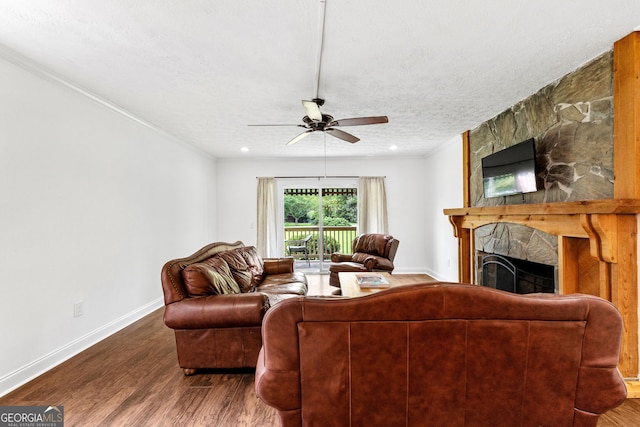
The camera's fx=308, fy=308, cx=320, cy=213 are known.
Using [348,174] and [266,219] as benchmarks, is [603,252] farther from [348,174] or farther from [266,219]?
[266,219]

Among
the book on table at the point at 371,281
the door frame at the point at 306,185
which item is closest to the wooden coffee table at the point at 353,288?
the book on table at the point at 371,281

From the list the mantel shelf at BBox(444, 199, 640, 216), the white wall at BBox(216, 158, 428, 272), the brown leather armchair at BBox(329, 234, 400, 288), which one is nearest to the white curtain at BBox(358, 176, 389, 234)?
the white wall at BBox(216, 158, 428, 272)

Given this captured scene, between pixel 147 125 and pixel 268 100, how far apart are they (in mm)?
1852

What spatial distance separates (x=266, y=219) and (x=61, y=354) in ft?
13.1

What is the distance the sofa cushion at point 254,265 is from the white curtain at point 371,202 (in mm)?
2882

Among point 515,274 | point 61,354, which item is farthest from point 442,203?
point 61,354

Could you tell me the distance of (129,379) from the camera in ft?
7.75

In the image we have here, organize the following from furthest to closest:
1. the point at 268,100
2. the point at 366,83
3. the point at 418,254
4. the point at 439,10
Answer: the point at 418,254 < the point at 268,100 < the point at 366,83 < the point at 439,10

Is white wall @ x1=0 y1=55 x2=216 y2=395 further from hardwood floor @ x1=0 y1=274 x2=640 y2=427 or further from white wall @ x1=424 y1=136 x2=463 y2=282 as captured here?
white wall @ x1=424 y1=136 x2=463 y2=282

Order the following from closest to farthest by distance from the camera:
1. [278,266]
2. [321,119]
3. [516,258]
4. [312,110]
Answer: [312,110], [321,119], [516,258], [278,266]

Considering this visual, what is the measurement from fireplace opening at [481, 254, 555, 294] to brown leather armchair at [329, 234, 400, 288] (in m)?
1.43

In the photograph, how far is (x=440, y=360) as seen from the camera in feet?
3.77

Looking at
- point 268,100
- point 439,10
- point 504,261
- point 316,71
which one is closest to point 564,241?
point 504,261

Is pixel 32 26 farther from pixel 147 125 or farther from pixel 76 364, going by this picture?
pixel 76 364
